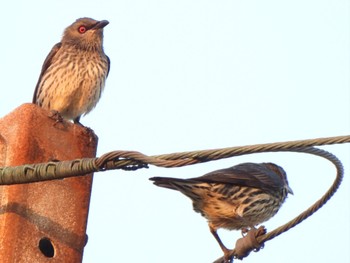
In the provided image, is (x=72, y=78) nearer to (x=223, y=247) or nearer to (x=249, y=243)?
(x=223, y=247)

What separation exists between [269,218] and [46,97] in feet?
12.1

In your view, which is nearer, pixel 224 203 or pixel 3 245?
pixel 3 245

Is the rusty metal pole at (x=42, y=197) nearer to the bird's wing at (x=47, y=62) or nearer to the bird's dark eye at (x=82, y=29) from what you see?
the bird's wing at (x=47, y=62)

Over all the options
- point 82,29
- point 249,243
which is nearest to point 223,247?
point 249,243

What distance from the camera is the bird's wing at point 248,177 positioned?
847 centimetres

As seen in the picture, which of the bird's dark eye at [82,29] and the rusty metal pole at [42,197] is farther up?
the bird's dark eye at [82,29]

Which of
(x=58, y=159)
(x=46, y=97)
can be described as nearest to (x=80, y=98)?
(x=46, y=97)

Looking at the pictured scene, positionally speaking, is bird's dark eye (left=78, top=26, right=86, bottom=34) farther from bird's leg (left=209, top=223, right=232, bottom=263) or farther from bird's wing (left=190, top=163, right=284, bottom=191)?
bird's leg (left=209, top=223, right=232, bottom=263)

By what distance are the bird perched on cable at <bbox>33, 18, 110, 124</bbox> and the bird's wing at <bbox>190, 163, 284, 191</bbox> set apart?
2.77 meters

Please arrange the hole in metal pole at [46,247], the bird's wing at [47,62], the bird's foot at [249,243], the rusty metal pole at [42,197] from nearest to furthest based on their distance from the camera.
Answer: the rusty metal pole at [42,197] → the hole in metal pole at [46,247] → the bird's foot at [249,243] → the bird's wing at [47,62]

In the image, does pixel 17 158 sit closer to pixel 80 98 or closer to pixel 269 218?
pixel 269 218

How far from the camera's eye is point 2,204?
6.20m

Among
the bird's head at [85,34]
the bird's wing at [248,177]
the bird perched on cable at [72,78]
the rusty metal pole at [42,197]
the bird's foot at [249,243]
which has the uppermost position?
the bird's head at [85,34]

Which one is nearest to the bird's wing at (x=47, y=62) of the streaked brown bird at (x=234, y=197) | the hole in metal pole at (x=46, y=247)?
the streaked brown bird at (x=234, y=197)
